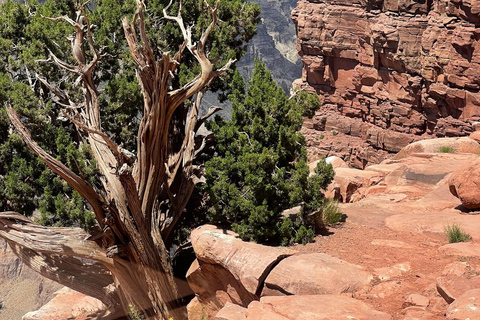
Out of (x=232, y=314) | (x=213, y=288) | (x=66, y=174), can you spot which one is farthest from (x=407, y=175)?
(x=66, y=174)

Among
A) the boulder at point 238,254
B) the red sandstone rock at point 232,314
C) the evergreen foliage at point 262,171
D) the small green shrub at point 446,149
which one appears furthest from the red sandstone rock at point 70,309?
the small green shrub at point 446,149

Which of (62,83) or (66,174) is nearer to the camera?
(66,174)

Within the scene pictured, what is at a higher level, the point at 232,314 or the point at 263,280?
the point at 232,314

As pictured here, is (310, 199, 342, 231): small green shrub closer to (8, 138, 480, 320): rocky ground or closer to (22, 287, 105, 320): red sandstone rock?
(8, 138, 480, 320): rocky ground

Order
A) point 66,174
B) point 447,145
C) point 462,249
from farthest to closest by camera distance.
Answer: point 447,145 → point 66,174 → point 462,249

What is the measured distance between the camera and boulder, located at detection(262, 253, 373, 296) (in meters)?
10.8

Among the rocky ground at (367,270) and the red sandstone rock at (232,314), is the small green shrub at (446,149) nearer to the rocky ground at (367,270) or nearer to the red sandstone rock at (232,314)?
the rocky ground at (367,270)

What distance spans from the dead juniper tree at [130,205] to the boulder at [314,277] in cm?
342

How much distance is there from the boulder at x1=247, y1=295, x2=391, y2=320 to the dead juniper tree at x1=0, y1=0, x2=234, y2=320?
13.7ft

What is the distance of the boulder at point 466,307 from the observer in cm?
803

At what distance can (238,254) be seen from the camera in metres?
12.6

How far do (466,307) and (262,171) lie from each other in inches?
238

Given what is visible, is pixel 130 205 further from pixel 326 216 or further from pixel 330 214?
pixel 330 214

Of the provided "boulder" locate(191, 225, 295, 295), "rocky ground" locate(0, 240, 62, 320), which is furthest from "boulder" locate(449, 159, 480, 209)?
"rocky ground" locate(0, 240, 62, 320)
